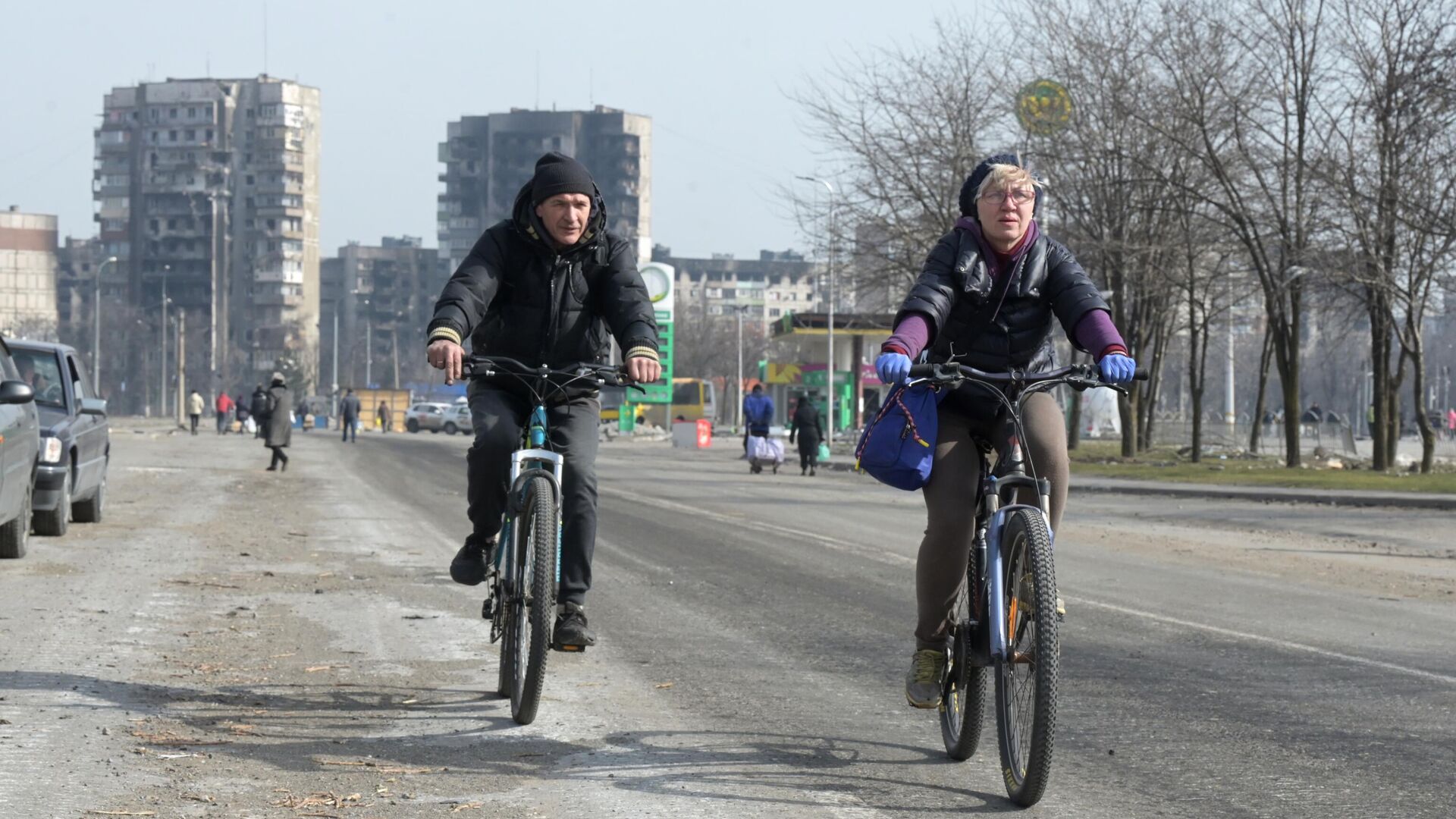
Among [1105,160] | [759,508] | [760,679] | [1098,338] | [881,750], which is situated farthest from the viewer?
[1105,160]

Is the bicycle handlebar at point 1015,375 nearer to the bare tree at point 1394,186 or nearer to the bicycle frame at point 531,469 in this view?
the bicycle frame at point 531,469

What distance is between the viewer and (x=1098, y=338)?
5176 millimetres

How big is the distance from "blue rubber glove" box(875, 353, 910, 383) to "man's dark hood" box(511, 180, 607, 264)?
1.66 m

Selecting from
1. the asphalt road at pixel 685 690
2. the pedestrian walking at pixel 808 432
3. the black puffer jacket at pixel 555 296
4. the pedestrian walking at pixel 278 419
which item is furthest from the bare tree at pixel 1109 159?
the black puffer jacket at pixel 555 296

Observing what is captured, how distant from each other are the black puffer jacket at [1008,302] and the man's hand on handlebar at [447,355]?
4.99 feet

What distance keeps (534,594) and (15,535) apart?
7.29 meters

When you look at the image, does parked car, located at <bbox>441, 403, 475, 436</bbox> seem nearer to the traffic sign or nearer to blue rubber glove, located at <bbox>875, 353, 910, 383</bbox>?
the traffic sign

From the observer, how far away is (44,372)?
47.0 ft

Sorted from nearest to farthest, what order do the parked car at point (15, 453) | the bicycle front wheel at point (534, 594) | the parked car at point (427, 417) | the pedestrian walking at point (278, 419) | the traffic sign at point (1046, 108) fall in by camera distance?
the bicycle front wheel at point (534, 594) → the parked car at point (15, 453) → the pedestrian walking at point (278, 419) → the traffic sign at point (1046, 108) → the parked car at point (427, 417)

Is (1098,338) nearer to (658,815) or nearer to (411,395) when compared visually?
(658,815)

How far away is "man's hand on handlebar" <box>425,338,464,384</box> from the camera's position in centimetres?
585

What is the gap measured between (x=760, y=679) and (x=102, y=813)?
311cm

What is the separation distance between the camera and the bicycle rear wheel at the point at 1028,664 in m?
4.59

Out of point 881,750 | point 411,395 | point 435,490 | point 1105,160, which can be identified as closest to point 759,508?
point 435,490
